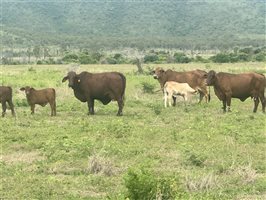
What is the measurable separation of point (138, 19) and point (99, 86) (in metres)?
124

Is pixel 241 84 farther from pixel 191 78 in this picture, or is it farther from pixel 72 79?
pixel 72 79

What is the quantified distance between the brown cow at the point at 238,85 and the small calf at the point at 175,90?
1827 mm

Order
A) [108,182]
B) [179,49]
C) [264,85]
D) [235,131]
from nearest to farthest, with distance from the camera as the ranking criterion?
[108,182] < [235,131] < [264,85] < [179,49]

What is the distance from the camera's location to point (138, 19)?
144000mm

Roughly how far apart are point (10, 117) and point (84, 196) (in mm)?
10197

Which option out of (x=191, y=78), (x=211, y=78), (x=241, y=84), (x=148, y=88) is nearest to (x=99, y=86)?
(x=211, y=78)

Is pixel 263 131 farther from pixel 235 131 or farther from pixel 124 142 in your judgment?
pixel 124 142

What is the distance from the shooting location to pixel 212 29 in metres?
140

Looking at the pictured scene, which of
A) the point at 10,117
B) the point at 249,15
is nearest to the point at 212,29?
the point at 249,15

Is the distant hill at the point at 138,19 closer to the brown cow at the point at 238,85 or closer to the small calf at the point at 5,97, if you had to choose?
the brown cow at the point at 238,85

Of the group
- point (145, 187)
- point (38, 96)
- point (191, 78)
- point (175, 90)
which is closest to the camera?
point (145, 187)

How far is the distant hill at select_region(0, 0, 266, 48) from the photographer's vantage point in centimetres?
13700

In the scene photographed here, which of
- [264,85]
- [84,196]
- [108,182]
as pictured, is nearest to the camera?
[84,196]

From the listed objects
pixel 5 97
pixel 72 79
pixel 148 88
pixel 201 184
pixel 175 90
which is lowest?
pixel 148 88
